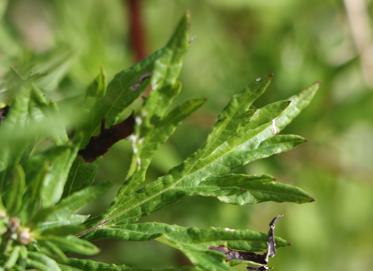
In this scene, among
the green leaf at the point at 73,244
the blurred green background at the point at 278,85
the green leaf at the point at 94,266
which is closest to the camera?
the green leaf at the point at 73,244

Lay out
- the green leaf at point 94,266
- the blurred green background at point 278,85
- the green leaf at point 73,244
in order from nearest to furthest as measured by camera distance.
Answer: the green leaf at point 73,244
the green leaf at point 94,266
the blurred green background at point 278,85

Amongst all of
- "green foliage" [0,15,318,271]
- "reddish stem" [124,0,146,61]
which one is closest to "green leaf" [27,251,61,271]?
"green foliage" [0,15,318,271]

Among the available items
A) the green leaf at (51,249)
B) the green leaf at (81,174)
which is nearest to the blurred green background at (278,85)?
the green leaf at (81,174)

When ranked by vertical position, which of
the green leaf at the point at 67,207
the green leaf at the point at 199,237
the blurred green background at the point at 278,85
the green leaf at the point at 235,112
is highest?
the blurred green background at the point at 278,85

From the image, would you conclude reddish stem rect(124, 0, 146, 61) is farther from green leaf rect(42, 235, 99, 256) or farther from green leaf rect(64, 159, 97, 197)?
green leaf rect(42, 235, 99, 256)

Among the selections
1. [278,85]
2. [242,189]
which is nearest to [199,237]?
[242,189]

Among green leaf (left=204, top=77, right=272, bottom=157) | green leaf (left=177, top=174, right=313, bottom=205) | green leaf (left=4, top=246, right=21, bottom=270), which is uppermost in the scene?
green leaf (left=204, top=77, right=272, bottom=157)

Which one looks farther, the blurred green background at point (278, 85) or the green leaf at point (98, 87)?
the blurred green background at point (278, 85)

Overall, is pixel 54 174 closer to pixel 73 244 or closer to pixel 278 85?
pixel 73 244

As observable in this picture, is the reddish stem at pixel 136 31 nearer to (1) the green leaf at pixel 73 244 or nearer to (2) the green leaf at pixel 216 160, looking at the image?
(2) the green leaf at pixel 216 160
